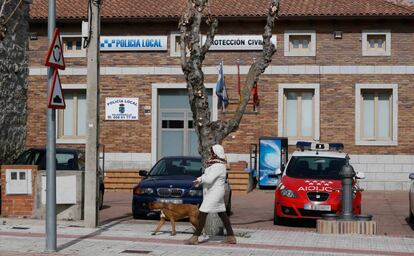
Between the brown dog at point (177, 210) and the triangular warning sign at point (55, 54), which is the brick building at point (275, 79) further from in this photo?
the triangular warning sign at point (55, 54)

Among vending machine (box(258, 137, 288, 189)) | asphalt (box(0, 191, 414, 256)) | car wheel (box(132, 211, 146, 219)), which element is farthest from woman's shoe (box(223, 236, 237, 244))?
vending machine (box(258, 137, 288, 189))

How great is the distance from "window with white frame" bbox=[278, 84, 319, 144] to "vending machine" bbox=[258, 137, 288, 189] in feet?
3.90

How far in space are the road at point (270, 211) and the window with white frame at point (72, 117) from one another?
4.99 meters

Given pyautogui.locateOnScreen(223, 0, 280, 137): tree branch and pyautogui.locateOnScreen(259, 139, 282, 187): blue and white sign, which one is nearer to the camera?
pyautogui.locateOnScreen(223, 0, 280, 137): tree branch

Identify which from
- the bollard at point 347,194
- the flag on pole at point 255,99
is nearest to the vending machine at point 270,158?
the flag on pole at point 255,99

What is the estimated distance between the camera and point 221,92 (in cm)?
2780

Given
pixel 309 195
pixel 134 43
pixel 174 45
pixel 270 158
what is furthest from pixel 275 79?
pixel 309 195

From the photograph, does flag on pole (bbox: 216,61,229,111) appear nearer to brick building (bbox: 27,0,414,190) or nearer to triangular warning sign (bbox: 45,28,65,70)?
brick building (bbox: 27,0,414,190)

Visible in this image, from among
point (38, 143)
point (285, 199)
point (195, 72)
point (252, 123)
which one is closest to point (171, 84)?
point (252, 123)

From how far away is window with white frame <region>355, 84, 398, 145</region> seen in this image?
92.6 ft

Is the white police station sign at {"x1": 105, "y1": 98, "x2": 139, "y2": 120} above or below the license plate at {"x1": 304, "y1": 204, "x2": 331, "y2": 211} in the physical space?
above

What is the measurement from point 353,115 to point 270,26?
567 inches

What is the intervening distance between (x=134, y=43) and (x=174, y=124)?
3.52m

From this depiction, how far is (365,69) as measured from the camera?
2817 cm
